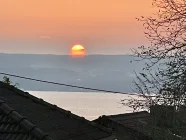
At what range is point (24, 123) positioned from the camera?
7.67 metres

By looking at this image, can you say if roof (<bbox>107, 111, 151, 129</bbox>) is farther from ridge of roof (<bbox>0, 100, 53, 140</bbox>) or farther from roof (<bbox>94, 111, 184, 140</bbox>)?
ridge of roof (<bbox>0, 100, 53, 140</bbox>)

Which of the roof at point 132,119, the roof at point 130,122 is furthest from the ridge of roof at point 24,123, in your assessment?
the roof at point 132,119

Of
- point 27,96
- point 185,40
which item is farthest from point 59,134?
point 185,40

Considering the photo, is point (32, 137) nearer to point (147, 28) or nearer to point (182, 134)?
point (147, 28)

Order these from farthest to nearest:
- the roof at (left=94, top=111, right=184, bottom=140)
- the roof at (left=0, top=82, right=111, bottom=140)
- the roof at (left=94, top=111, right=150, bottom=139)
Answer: the roof at (left=94, top=111, right=150, bottom=139) → the roof at (left=94, top=111, right=184, bottom=140) → the roof at (left=0, top=82, right=111, bottom=140)

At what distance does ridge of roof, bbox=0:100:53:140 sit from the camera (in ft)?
24.4

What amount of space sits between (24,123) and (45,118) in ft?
3.94

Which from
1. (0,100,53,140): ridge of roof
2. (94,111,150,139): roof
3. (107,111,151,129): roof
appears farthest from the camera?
(107,111,151,129): roof

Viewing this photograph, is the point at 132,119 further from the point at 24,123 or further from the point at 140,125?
the point at 24,123

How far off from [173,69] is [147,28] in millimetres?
1090

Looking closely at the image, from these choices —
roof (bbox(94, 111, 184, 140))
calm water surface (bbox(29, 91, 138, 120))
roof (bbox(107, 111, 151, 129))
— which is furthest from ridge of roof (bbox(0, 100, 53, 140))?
roof (bbox(107, 111, 151, 129))

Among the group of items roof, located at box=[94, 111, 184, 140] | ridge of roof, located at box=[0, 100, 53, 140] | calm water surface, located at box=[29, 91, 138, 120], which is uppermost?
calm water surface, located at box=[29, 91, 138, 120]

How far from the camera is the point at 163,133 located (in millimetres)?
10906

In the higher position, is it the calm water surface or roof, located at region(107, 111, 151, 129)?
the calm water surface
